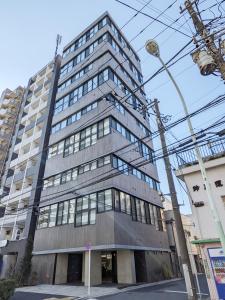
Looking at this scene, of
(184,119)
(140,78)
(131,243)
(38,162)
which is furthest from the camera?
(140,78)

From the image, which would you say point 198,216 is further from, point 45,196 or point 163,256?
point 45,196

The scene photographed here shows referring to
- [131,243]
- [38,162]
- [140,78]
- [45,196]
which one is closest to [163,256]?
[131,243]

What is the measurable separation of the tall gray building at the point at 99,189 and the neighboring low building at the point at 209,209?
3.77 meters

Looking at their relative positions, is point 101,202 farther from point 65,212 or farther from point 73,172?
point 73,172

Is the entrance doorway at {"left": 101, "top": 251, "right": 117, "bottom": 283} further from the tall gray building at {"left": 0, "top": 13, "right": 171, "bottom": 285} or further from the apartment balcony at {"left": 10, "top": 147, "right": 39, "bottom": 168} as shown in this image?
the apartment balcony at {"left": 10, "top": 147, "right": 39, "bottom": 168}

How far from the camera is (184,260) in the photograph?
31.2 ft

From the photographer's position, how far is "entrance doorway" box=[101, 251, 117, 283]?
62.5ft

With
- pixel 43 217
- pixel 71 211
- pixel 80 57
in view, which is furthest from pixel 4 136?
pixel 71 211

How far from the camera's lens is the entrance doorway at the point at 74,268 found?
797 inches

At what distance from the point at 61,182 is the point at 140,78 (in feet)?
67.1

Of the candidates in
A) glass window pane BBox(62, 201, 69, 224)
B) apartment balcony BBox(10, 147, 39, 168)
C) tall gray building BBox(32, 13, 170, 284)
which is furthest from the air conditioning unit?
apartment balcony BBox(10, 147, 39, 168)

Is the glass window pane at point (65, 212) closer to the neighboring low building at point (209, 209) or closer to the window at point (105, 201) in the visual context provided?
the window at point (105, 201)

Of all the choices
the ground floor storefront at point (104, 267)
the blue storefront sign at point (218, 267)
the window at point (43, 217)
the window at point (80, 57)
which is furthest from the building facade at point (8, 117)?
the blue storefront sign at point (218, 267)

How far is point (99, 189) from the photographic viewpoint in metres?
18.2
